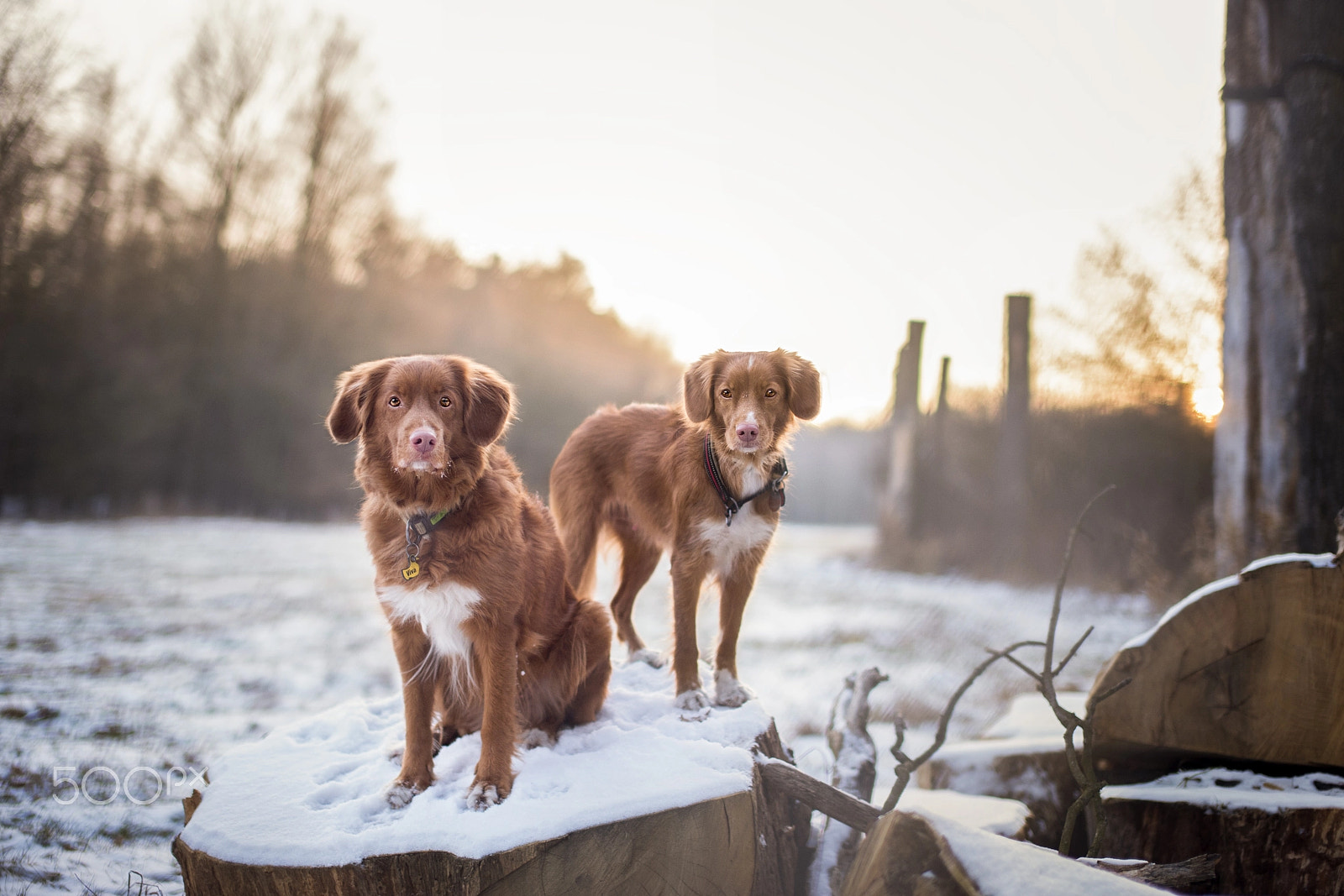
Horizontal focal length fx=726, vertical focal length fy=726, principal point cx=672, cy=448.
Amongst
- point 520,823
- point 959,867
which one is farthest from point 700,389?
point 959,867

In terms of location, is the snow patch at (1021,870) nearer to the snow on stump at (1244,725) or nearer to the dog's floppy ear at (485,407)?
the snow on stump at (1244,725)

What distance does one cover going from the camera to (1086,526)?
9.39 metres

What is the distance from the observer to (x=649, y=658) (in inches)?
159

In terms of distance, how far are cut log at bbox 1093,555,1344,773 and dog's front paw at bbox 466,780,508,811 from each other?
236cm

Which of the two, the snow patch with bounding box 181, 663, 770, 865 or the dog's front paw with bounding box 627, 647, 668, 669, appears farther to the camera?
the dog's front paw with bounding box 627, 647, 668, 669

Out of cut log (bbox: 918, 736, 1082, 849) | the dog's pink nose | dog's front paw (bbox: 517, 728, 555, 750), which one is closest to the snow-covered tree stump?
cut log (bbox: 918, 736, 1082, 849)

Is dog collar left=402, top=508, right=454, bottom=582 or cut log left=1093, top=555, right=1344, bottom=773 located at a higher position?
dog collar left=402, top=508, right=454, bottom=582

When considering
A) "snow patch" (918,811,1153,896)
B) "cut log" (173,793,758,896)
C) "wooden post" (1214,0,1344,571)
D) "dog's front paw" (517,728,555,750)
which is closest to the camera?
"snow patch" (918,811,1153,896)

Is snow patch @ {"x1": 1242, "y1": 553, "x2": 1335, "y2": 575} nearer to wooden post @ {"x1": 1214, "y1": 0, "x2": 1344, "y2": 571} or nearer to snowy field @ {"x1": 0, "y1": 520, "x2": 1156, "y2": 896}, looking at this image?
snowy field @ {"x1": 0, "y1": 520, "x2": 1156, "y2": 896}

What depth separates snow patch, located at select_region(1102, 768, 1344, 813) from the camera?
262 cm

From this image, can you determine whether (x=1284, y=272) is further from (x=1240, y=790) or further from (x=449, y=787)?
(x=449, y=787)

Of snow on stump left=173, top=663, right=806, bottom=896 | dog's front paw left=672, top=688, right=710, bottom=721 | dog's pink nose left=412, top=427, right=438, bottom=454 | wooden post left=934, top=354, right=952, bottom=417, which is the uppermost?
wooden post left=934, top=354, right=952, bottom=417

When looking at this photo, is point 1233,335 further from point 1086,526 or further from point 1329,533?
point 1086,526

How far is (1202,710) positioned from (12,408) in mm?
13161
